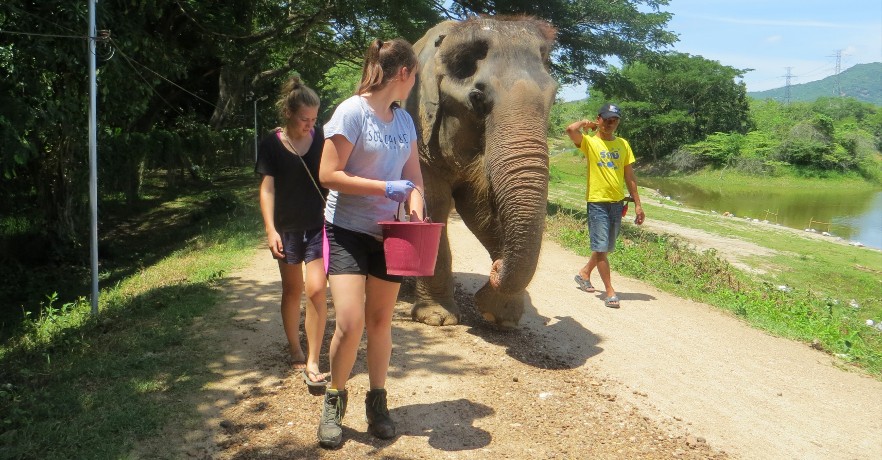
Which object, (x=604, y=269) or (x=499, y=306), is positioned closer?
(x=499, y=306)

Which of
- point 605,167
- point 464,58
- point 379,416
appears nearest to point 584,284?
point 605,167

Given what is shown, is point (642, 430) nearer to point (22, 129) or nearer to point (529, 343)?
point (529, 343)

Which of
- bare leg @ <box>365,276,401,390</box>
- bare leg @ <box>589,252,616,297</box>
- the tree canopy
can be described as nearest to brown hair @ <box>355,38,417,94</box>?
bare leg @ <box>365,276,401,390</box>

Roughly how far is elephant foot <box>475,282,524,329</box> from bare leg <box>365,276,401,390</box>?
2.21m

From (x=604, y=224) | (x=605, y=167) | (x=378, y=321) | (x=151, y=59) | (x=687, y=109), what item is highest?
(x=687, y=109)

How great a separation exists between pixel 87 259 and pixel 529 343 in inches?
357

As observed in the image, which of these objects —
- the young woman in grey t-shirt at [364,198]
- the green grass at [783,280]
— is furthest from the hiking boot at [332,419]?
the green grass at [783,280]

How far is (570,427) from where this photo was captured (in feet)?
14.5

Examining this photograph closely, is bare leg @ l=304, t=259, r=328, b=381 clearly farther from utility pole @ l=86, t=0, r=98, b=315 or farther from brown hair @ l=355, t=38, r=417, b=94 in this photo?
utility pole @ l=86, t=0, r=98, b=315

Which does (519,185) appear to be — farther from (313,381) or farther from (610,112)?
(610,112)

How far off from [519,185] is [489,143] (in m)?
0.52

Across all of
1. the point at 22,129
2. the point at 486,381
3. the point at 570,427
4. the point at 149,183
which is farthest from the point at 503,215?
the point at 149,183

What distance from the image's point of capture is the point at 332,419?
3.93 m

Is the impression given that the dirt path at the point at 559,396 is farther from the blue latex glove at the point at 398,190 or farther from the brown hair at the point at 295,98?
the brown hair at the point at 295,98
